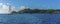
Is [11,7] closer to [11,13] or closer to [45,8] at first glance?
[11,13]

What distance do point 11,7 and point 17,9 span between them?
19cm

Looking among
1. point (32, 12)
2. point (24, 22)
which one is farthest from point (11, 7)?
point (24, 22)

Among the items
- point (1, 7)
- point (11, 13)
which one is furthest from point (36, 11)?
point (1, 7)

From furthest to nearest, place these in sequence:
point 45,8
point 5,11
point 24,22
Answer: point 24,22
point 45,8
point 5,11

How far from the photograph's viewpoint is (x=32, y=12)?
3.97 metres

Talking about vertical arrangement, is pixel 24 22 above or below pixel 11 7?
below

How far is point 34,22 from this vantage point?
591 cm

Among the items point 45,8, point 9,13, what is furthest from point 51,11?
point 9,13

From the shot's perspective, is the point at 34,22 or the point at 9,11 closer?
the point at 9,11

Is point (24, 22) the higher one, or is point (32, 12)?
point (32, 12)

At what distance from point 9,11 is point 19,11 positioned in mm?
282

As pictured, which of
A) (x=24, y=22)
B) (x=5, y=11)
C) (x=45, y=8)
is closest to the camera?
(x=5, y=11)

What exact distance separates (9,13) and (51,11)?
119 centimetres

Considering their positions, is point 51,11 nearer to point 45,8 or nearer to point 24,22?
point 45,8
